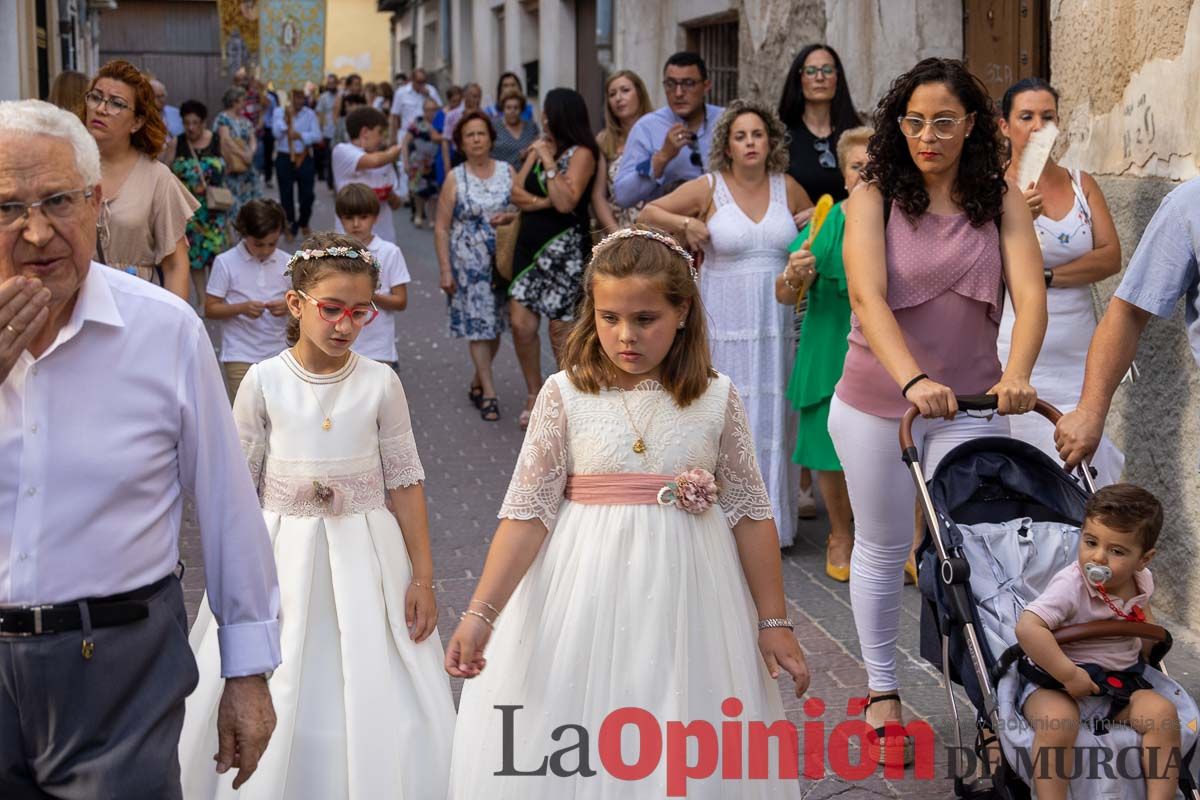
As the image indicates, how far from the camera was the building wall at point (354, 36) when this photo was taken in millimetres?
53406

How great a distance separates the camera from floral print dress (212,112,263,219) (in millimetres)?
16109

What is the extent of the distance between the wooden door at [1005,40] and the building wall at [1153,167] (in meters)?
1.83

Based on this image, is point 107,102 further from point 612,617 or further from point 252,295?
point 612,617

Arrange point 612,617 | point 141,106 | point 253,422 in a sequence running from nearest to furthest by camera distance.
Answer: point 612,617, point 253,422, point 141,106

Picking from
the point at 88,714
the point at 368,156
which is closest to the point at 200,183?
the point at 368,156

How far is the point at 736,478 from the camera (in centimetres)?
402

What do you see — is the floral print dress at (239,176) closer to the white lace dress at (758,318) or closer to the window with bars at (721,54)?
the window with bars at (721,54)

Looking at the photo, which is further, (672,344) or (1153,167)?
(1153,167)

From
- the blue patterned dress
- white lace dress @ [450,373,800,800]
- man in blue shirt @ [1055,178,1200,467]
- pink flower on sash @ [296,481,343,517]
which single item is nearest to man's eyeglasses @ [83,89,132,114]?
pink flower on sash @ [296,481,343,517]

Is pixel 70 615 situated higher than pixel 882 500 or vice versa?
pixel 70 615

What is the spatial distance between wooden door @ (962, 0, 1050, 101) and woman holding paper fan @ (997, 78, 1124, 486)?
2.79 metres

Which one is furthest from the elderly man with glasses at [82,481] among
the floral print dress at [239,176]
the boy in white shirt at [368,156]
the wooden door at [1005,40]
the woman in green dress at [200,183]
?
the floral print dress at [239,176]

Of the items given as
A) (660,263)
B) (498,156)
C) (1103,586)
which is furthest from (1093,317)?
(498,156)

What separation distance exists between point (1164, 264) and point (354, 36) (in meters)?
51.5
